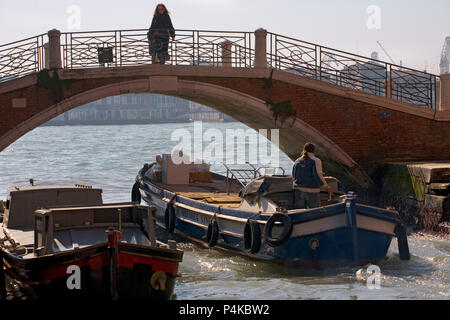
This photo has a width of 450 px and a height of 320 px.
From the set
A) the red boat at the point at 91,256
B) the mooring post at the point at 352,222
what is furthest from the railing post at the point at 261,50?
Result: the red boat at the point at 91,256

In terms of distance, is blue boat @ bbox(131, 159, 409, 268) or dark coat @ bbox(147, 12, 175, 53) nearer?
blue boat @ bbox(131, 159, 409, 268)

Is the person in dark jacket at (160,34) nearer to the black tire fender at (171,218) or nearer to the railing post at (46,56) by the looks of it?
the railing post at (46,56)

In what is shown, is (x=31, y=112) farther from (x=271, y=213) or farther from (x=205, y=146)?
(x=205, y=146)

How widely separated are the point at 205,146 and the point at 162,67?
1436 inches

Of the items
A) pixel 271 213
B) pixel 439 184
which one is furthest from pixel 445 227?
pixel 271 213

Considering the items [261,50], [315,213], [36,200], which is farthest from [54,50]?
[315,213]

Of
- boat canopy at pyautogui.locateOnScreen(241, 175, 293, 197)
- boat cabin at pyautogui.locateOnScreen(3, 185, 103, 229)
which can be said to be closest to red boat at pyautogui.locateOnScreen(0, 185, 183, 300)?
boat cabin at pyautogui.locateOnScreen(3, 185, 103, 229)

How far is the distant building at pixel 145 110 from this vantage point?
387ft

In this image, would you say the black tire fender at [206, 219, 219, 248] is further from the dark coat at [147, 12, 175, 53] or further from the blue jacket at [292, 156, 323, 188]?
the dark coat at [147, 12, 175, 53]

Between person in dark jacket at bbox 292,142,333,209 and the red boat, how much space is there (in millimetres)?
2848

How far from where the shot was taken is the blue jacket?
1266cm

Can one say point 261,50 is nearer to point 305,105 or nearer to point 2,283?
point 305,105

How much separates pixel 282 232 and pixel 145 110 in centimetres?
11381

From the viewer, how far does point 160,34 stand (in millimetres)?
18672
